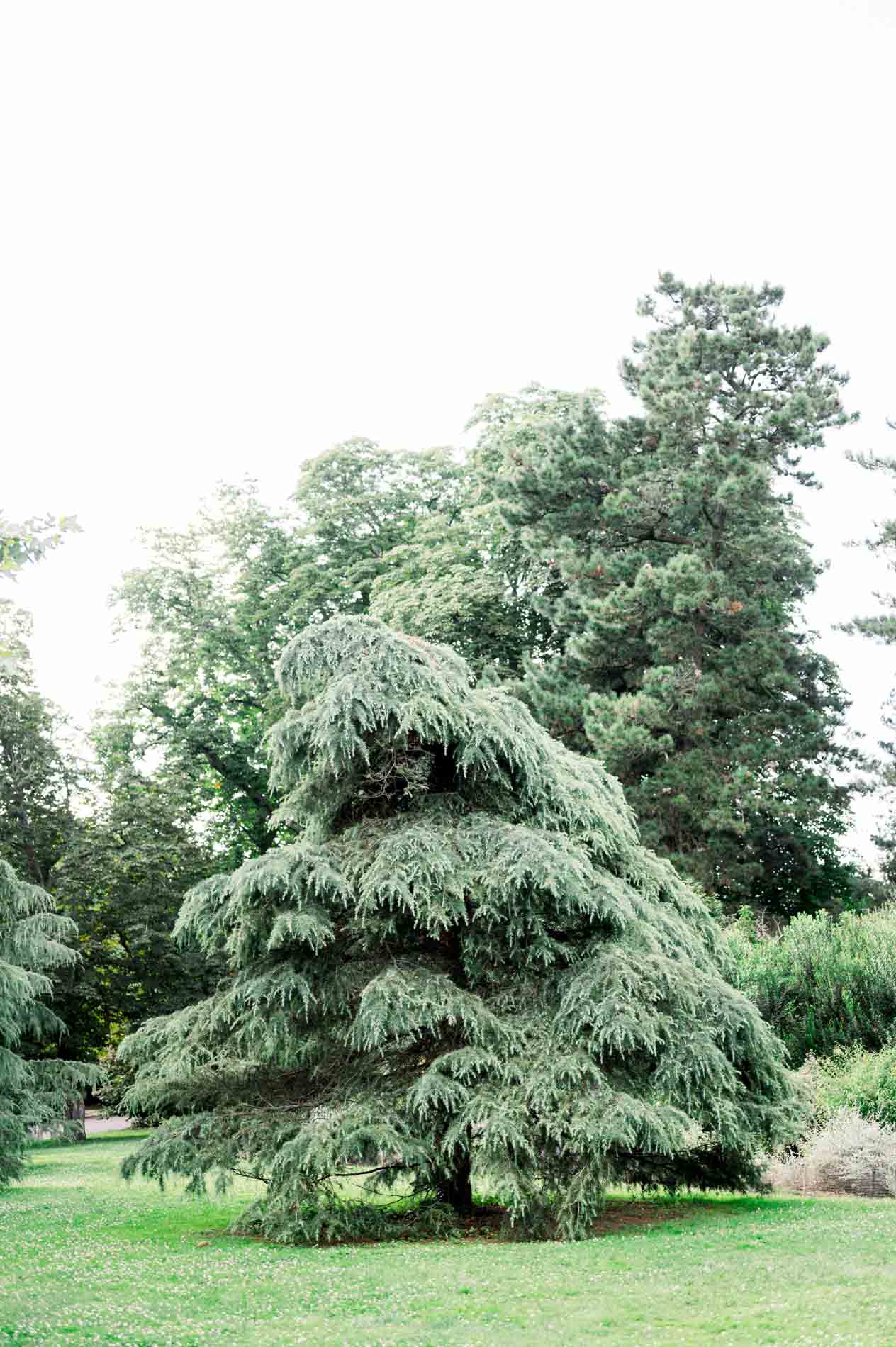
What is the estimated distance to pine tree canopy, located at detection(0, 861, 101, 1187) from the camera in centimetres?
1777

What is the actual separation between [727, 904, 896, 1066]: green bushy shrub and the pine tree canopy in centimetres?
1028

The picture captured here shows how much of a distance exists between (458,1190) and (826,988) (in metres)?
9.12

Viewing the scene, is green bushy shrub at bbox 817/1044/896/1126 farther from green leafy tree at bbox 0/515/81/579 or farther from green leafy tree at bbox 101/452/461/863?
green leafy tree at bbox 101/452/461/863

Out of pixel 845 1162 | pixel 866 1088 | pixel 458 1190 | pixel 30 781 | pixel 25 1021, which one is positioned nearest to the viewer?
pixel 458 1190

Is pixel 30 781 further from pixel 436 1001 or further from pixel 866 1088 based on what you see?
pixel 436 1001

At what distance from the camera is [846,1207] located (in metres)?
12.9

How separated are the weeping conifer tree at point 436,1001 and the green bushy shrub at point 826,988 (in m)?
6.97

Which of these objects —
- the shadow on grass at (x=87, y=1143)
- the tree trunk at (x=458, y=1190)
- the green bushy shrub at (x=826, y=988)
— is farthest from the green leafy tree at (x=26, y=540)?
the shadow on grass at (x=87, y=1143)

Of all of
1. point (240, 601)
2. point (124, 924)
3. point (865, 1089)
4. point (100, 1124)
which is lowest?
point (100, 1124)

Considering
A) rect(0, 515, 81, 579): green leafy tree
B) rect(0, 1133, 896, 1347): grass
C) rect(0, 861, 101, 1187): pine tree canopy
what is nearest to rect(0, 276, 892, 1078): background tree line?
rect(0, 861, 101, 1187): pine tree canopy

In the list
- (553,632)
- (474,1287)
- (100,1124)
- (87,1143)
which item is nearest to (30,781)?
(87,1143)

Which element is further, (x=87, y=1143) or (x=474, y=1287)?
(x=87, y=1143)

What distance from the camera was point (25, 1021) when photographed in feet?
68.3

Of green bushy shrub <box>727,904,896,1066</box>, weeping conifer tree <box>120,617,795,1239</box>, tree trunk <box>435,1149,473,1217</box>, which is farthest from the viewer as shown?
green bushy shrub <box>727,904,896,1066</box>
